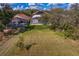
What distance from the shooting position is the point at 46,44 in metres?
1.28

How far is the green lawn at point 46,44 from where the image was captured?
1.27 meters

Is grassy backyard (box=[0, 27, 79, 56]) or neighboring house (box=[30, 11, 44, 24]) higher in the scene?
neighboring house (box=[30, 11, 44, 24])

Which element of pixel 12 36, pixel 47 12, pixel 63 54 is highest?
pixel 47 12

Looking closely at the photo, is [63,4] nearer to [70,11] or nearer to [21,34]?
[70,11]

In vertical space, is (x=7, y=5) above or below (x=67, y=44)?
above

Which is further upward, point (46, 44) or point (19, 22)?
point (19, 22)

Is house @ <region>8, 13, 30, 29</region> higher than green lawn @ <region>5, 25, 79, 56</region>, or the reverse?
house @ <region>8, 13, 30, 29</region>

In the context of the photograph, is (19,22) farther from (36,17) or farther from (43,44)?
(43,44)

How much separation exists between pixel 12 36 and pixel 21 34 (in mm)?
65

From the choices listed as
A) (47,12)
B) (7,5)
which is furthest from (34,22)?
(7,5)

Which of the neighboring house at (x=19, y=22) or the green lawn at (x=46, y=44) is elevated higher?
the neighboring house at (x=19, y=22)

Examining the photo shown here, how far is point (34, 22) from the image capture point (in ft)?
4.22

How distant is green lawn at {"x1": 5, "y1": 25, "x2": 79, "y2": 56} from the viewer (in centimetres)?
127

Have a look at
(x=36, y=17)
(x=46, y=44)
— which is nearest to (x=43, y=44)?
(x=46, y=44)
